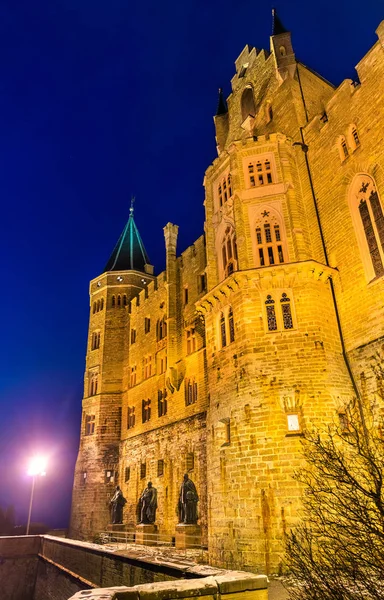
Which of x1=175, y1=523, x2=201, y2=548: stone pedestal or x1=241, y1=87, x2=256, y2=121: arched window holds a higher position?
x1=241, y1=87, x2=256, y2=121: arched window

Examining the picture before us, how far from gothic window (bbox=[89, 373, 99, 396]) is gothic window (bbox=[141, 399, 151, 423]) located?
585 cm

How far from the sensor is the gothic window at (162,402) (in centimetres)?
2733

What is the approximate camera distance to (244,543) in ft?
43.2

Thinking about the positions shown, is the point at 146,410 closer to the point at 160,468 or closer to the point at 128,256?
the point at 160,468

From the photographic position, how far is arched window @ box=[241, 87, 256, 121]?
25564 mm

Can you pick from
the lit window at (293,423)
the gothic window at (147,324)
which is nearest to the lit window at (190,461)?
the lit window at (293,423)

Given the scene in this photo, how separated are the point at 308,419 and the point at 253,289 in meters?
5.33

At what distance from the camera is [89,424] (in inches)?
1291

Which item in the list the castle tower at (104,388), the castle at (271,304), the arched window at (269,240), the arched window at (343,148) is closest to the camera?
the castle at (271,304)

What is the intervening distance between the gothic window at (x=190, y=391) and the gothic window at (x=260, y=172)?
11.8 m

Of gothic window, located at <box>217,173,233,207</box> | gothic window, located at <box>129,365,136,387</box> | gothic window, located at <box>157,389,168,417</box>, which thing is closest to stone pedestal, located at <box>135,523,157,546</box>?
gothic window, located at <box>157,389,168,417</box>

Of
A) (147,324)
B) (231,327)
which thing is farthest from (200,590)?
(147,324)

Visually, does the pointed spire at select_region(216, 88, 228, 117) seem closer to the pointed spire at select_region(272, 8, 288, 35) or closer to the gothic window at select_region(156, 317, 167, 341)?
the pointed spire at select_region(272, 8, 288, 35)

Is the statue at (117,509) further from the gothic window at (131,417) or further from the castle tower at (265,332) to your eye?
the castle tower at (265,332)
